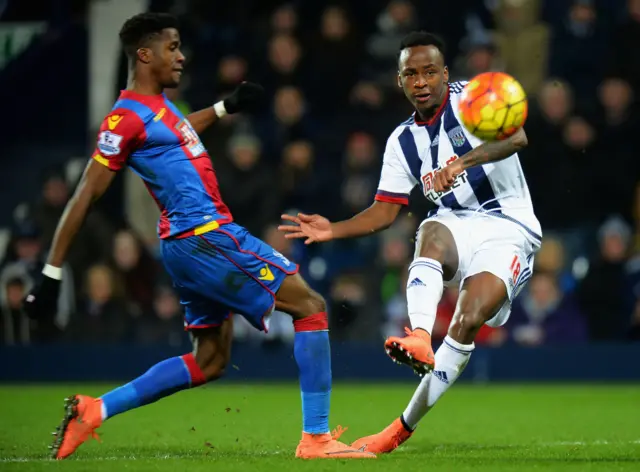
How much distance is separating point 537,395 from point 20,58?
7199mm

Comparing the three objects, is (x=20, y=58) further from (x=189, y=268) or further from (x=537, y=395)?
(x=189, y=268)

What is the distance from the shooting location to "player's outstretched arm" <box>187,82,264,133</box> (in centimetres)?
622

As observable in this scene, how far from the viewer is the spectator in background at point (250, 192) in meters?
10.9

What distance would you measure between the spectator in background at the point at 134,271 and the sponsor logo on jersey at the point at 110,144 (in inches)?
224

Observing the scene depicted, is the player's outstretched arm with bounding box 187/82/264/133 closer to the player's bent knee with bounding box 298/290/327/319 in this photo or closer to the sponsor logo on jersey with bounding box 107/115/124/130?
the sponsor logo on jersey with bounding box 107/115/124/130

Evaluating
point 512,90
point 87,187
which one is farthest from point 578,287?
point 87,187

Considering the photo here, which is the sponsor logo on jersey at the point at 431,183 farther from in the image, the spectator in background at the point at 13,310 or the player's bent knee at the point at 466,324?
the spectator in background at the point at 13,310

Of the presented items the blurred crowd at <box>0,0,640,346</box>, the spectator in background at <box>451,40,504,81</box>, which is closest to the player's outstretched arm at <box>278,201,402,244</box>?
the blurred crowd at <box>0,0,640,346</box>

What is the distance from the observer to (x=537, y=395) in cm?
998

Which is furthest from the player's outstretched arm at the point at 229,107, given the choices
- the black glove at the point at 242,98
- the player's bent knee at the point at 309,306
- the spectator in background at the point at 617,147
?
the spectator in background at the point at 617,147

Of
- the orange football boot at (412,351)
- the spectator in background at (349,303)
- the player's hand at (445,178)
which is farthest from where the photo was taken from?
the spectator in background at (349,303)

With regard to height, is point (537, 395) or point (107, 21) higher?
point (107, 21)

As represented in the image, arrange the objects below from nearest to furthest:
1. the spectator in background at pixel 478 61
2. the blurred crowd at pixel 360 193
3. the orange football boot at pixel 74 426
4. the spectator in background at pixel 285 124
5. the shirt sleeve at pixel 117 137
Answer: the shirt sleeve at pixel 117 137 → the orange football boot at pixel 74 426 → the blurred crowd at pixel 360 193 → the spectator in background at pixel 478 61 → the spectator in background at pixel 285 124

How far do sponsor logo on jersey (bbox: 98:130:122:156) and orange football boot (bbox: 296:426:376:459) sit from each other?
5.45ft
